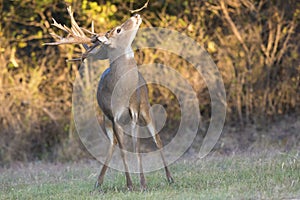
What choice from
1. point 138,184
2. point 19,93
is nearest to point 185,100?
Result: point 19,93

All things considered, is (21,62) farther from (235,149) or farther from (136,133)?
(136,133)

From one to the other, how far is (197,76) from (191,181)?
598 cm

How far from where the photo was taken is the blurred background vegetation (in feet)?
44.1

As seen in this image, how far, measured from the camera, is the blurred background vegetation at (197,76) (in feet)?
44.1

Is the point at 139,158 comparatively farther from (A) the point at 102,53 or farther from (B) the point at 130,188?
(A) the point at 102,53

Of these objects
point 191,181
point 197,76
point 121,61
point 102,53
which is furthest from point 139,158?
point 197,76

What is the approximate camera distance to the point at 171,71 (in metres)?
13.8

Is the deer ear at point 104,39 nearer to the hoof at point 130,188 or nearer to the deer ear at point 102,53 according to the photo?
the deer ear at point 102,53

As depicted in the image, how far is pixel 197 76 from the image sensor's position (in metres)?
13.8

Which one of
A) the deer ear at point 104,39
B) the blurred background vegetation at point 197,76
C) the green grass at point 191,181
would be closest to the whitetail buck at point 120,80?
the deer ear at point 104,39

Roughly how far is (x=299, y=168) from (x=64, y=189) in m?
3.09

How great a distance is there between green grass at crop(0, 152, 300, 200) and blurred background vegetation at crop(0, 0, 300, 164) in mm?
2710

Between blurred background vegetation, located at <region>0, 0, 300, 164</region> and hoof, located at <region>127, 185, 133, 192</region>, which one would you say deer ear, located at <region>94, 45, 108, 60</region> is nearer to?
hoof, located at <region>127, 185, 133, 192</region>

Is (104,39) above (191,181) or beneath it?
above
